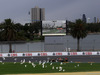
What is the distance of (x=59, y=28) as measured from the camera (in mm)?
68375

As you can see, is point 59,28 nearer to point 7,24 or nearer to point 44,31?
point 44,31

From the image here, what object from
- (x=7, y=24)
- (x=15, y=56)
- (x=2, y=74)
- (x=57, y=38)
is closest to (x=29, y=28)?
(x=57, y=38)

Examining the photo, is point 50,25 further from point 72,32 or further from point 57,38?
point 72,32

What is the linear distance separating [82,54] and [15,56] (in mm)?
13155

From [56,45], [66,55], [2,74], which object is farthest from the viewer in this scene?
[56,45]

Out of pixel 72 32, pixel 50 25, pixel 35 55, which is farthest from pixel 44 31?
pixel 35 55

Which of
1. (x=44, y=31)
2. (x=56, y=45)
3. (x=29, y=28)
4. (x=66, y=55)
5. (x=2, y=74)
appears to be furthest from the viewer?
(x=29, y=28)

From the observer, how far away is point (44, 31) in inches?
2682

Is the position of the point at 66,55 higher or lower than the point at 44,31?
lower

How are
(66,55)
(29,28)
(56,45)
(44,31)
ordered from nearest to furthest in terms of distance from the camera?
(66,55) < (56,45) < (44,31) < (29,28)

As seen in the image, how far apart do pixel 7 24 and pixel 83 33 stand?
19.3m

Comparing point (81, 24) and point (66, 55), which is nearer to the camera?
point (66, 55)

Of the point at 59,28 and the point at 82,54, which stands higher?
the point at 59,28

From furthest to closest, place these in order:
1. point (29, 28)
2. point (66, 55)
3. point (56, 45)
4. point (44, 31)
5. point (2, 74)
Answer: point (29, 28) < point (44, 31) < point (56, 45) < point (66, 55) < point (2, 74)
